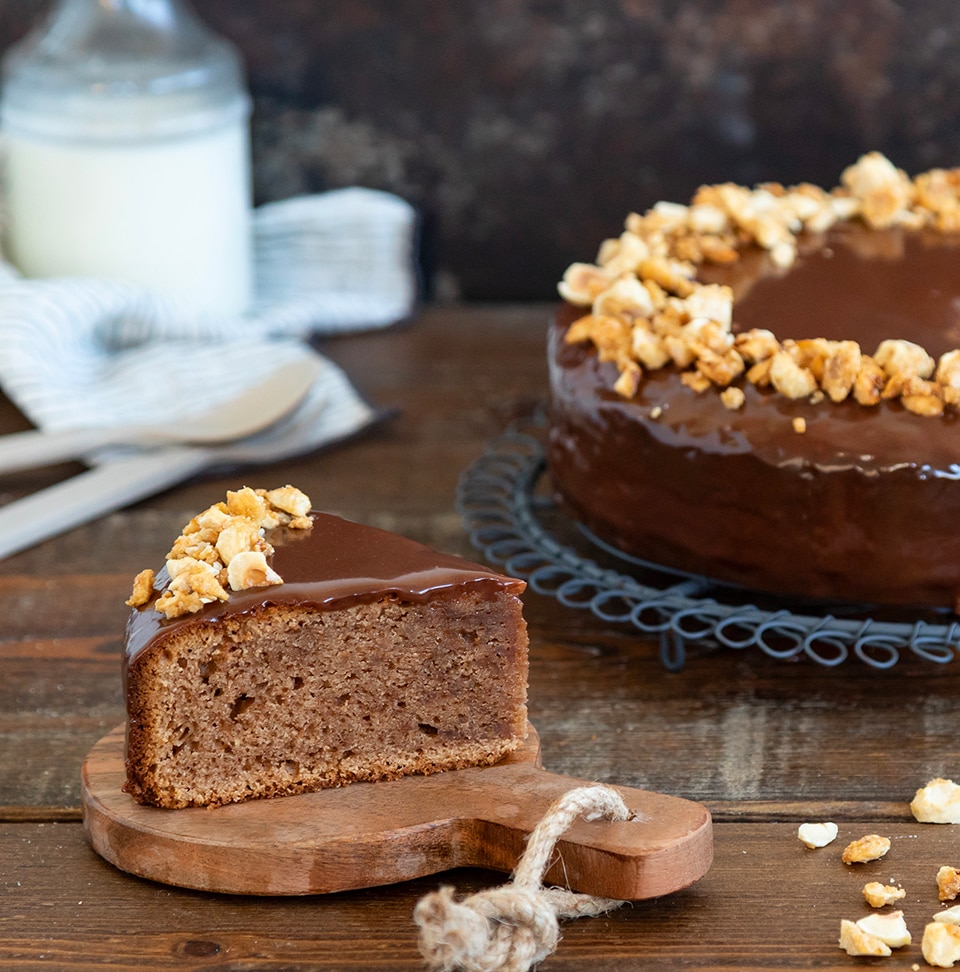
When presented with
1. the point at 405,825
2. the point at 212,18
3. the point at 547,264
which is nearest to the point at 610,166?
the point at 547,264

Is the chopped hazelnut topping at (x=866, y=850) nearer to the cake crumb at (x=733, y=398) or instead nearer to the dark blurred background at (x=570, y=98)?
the cake crumb at (x=733, y=398)

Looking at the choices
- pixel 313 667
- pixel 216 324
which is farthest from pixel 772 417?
pixel 216 324

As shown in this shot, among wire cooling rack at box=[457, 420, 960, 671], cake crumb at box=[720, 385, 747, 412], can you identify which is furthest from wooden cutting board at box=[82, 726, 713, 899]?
cake crumb at box=[720, 385, 747, 412]

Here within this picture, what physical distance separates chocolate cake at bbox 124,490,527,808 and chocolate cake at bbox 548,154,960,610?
31 centimetres

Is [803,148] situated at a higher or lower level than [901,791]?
higher

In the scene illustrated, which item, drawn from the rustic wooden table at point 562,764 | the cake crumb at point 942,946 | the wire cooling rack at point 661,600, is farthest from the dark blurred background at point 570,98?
the cake crumb at point 942,946

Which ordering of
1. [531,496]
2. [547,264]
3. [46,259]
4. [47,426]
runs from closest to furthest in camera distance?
[531,496] → [47,426] → [46,259] → [547,264]

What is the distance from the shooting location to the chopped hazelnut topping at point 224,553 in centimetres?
119

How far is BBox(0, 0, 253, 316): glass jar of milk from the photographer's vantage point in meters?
2.17

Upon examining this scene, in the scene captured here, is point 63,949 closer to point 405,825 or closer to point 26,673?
point 405,825

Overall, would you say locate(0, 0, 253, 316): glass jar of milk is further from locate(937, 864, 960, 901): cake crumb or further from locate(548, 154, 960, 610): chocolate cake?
locate(937, 864, 960, 901): cake crumb

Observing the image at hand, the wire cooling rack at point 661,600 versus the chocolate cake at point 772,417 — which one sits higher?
the chocolate cake at point 772,417

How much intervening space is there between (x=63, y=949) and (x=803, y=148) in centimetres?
194

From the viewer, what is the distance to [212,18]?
253 cm
